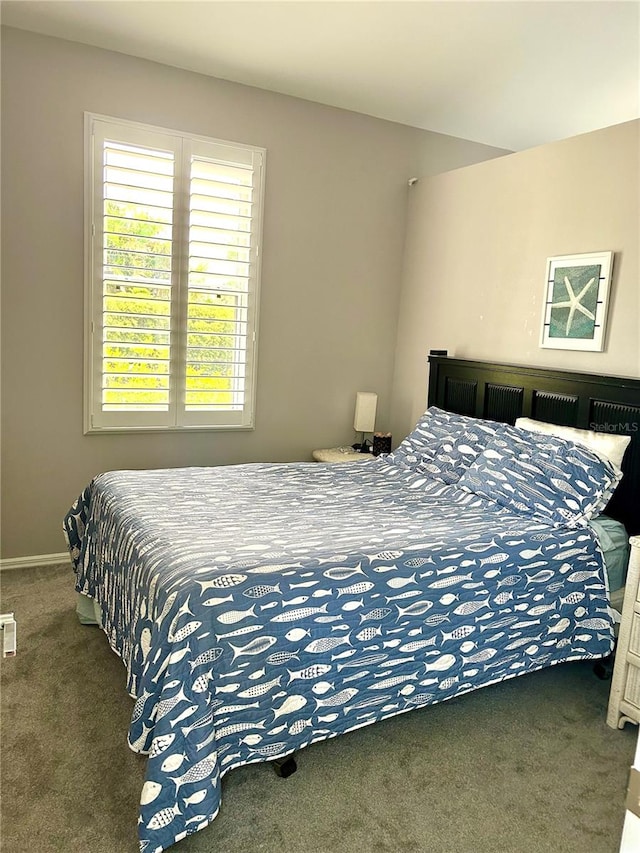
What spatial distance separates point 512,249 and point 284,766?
2.90m

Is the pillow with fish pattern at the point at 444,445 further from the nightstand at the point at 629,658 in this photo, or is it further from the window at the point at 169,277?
the window at the point at 169,277

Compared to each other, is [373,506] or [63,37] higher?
A: [63,37]

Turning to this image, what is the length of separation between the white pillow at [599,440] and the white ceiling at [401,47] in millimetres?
1812

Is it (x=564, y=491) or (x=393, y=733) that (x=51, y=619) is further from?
(x=564, y=491)

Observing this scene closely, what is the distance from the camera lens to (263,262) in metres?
4.02

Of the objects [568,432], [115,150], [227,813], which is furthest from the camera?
[115,150]

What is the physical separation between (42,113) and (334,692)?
318 centimetres

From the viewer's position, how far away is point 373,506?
2.84 m

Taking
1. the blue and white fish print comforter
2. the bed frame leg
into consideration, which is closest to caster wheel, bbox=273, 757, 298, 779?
the bed frame leg

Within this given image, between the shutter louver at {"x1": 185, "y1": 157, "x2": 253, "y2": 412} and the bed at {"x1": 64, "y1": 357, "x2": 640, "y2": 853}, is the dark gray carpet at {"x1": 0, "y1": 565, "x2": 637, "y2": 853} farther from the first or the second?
the shutter louver at {"x1": 185, "y1": 157, "x2": 253, "y2": 412}

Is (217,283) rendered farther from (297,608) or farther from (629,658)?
(629,658)

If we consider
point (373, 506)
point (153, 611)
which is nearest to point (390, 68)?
point (373, 506)

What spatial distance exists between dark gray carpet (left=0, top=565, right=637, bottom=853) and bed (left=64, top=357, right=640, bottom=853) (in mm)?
157

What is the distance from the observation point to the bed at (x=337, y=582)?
72.4 inches
